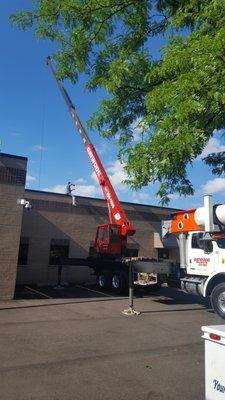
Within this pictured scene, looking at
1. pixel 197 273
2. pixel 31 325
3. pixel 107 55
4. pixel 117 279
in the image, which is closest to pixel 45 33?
pixel 107 55

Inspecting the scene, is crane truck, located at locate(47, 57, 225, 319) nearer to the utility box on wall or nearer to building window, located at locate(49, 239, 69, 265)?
building window, located at locate(49, 239, 69, 265)

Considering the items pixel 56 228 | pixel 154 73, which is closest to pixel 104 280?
pixel 56 228

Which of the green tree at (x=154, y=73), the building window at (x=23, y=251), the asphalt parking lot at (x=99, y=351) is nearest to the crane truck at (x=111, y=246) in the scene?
the building window at (x=23, y=251)

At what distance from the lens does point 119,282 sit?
20.7 metres

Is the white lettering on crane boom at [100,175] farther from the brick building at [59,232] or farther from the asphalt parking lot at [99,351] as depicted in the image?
the asphalt parking lot at [99,351]

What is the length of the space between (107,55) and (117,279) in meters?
14.8

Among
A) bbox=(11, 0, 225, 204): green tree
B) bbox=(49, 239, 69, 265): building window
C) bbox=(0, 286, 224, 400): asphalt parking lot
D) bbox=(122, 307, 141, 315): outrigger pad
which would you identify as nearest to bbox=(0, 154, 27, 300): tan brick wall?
bbox=(0, 286, 224, 400): asphalt parking lot

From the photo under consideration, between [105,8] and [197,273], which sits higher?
[105,8]

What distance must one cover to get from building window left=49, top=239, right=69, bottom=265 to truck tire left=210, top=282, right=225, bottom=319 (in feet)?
36.9

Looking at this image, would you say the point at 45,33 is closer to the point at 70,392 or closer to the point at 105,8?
the point at 105,8

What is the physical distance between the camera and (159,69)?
19.2 ft

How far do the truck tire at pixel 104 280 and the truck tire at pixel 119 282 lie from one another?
1.17ft

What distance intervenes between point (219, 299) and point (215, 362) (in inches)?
394

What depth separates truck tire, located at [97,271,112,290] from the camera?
2164cm
